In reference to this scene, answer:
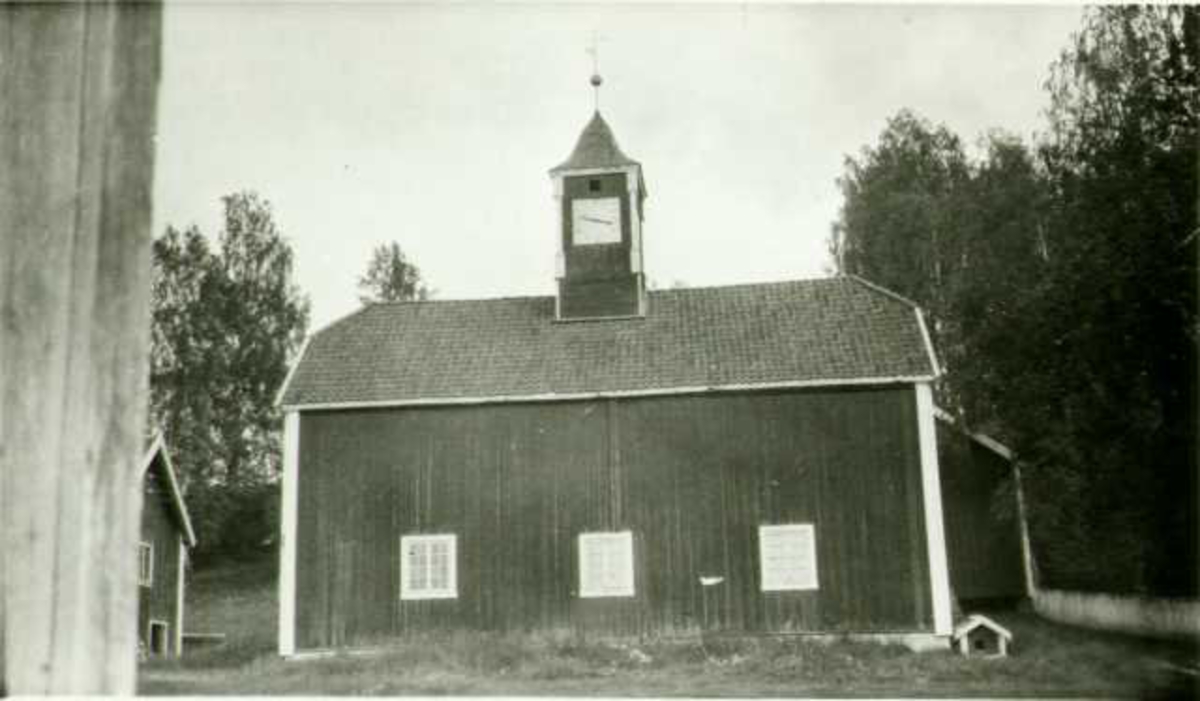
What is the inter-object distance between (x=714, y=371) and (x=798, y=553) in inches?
163

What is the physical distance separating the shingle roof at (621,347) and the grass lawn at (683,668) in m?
5.30

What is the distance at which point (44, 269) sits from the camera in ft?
6.30

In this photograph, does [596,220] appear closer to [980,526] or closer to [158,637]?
[980,526]

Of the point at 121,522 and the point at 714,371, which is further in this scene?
the point at 714,371

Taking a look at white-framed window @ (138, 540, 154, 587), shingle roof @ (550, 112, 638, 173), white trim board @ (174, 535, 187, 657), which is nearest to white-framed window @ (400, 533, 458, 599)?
white-framed window @ (138, 540, 154, 587)

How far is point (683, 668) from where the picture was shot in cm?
1912

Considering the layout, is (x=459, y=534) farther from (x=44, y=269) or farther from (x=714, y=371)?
(x=44, y=269)

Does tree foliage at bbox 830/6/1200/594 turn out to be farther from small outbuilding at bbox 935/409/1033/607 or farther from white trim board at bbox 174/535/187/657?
white trim board at bbox 174/535/187/657

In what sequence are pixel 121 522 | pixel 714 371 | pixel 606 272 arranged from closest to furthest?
pixel 121 522 → pixel 714 371 → pixel 606 272

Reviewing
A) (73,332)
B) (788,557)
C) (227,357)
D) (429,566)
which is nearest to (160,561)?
(227,357)

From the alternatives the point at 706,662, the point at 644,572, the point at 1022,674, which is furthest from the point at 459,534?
the point at 1022,674

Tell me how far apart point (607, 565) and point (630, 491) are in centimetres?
156

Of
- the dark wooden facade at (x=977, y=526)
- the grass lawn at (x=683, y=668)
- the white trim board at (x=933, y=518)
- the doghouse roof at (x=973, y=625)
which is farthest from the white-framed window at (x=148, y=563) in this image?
the dark wooden facade at (x=977, y=526)

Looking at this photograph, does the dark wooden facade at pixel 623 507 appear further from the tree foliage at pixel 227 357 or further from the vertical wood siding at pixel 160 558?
the vertical wood siding at pixel 160 558
